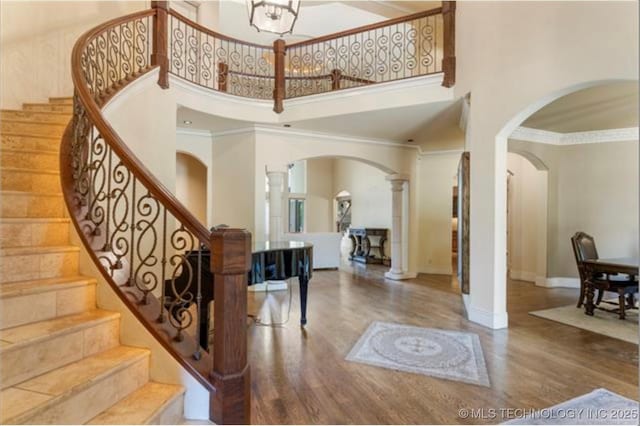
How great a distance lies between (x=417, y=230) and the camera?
752 cm

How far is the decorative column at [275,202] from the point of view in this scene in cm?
598

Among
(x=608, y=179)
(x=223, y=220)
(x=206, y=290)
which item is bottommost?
(x=206, y=290)

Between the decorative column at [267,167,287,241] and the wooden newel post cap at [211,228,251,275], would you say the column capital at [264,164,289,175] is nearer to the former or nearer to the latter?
the decorative column at [267,167,287,241]

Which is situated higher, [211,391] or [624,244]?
[624,244]

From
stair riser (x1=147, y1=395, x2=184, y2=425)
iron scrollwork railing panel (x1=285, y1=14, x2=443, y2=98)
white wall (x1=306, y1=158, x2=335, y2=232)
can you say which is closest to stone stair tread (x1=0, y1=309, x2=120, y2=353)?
stair riser (x1=147, y1=395, x2=184, y2=425)

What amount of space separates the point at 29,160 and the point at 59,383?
2.09 m

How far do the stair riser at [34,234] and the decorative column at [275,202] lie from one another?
389 cm

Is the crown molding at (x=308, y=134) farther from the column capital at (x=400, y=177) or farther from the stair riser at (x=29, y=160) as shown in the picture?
the stair riser at (x=29, y=160)

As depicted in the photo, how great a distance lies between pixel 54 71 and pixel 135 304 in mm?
4155

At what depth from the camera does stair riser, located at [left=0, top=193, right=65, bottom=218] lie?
2228mm

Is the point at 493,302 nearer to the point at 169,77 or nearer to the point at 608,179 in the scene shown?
the point at 608,179

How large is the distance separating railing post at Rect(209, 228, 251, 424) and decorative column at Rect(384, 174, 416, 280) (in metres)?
5.62

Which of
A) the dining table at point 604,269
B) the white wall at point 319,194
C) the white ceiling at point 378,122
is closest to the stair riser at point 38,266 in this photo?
the white ceiling at point 378,122

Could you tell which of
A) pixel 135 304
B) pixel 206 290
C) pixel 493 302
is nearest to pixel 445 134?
pixel 493 302
